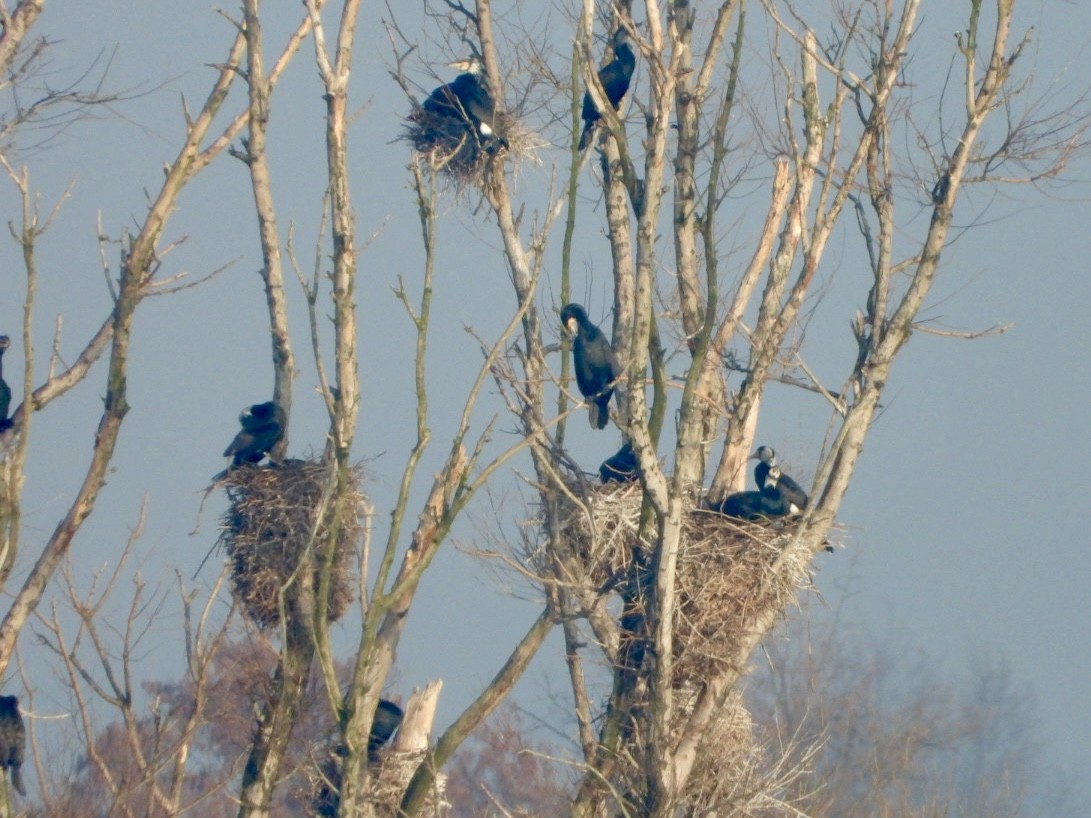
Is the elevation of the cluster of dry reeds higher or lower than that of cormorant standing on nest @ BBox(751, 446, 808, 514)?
lower

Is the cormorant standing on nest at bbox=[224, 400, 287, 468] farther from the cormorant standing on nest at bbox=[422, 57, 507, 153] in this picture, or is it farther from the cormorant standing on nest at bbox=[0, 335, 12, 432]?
the cormorant standing on nest at bbox=[422, 57, 507, 153]

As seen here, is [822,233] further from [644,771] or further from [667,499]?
[644,771]

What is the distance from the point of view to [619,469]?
7.96m

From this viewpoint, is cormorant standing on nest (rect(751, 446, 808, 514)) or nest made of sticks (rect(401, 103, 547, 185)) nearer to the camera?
cormorant standing on nest (rect(751, 446, 808, 514))

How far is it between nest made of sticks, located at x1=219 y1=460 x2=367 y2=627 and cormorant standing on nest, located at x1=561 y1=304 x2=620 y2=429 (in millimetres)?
1610

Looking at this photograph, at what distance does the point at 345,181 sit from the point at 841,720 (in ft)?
54.7

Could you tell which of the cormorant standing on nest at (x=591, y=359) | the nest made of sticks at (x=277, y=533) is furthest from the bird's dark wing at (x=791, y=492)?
the nest made of sticks at (x=277, y=533)

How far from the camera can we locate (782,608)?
686 centimetres

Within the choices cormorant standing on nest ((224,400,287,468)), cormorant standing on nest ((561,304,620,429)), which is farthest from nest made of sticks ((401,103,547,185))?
cormorant standing on nest ((224,400,287,468))

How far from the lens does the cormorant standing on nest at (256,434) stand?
859cm

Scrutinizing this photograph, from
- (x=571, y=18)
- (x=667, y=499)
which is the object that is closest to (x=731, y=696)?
(x=667, y=499)

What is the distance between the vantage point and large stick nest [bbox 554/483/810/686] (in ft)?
21.9

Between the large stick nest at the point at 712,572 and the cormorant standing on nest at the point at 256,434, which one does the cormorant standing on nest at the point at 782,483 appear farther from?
the cormorant standing on nest at the point at 256,434

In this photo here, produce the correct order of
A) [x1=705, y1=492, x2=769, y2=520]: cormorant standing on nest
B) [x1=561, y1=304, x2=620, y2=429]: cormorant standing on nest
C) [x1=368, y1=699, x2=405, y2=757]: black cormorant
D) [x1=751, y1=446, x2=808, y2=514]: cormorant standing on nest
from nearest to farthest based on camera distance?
1. [x1=705, y1=492, x2=769, y2=520]: cormorant standing on nest
2. [x1=751, y1=446, x2=808, y2=514]: cormorant standing on nest
3. [x1=561, y1=304, x2=620, y2=429]: cormorant standing on nest
4. [x1=368, y1=699, x2=405, y2=757]: black cormorant
